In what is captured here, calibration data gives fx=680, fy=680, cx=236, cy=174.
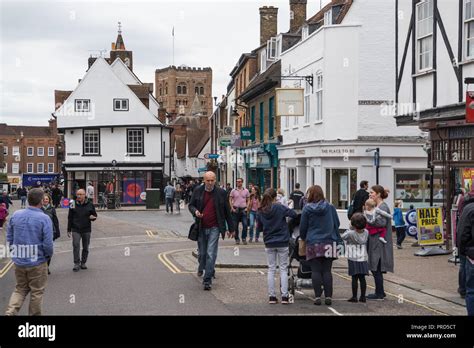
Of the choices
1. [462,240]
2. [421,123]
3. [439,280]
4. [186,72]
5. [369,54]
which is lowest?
[439,280]

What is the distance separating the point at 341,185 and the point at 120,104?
29.8m

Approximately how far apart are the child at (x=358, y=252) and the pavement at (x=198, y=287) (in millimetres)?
350

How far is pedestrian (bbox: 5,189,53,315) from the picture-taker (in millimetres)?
8875

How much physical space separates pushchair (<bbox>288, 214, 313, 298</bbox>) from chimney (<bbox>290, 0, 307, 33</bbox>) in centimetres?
2823

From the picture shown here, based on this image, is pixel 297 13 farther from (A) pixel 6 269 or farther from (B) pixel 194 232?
(B) pixel 194 232

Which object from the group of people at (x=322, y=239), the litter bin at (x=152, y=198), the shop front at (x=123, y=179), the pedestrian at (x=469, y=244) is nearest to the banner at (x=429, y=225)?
the group of people at (x=322, y=239)

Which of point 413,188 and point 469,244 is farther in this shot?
point 413,188

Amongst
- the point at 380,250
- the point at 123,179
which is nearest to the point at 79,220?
the point at 380,250

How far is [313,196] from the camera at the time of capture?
10.8 meters

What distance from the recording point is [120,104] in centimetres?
5175

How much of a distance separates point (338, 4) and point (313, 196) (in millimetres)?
17329
